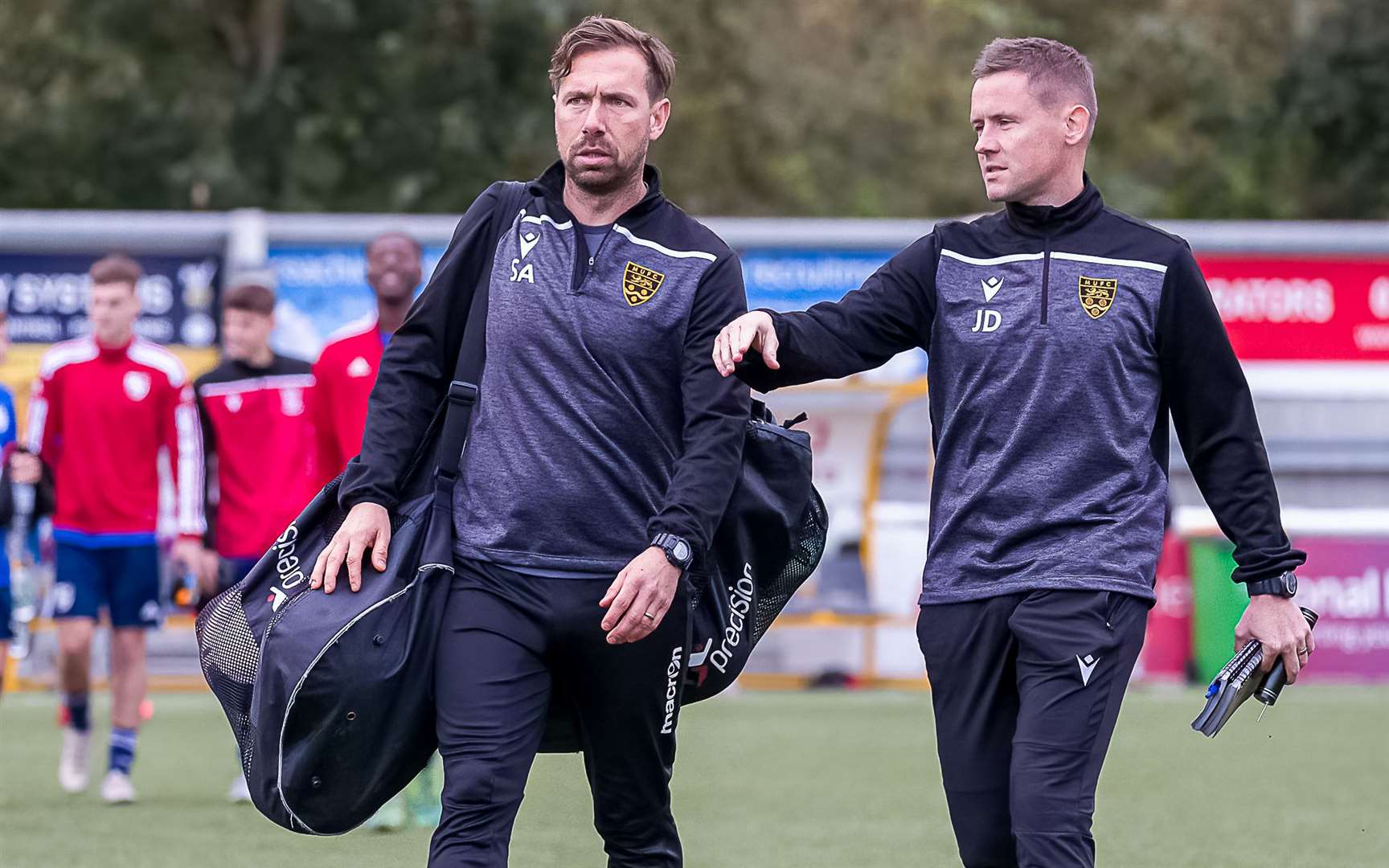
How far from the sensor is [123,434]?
9.91 meters

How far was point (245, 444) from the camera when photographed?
989 centimetres

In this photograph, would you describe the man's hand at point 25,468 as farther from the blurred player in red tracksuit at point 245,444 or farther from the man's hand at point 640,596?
the man's hand at point 640,596

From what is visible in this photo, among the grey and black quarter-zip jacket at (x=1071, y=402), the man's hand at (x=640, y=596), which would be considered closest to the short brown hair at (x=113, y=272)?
the grey and black quarter-zip jacket at (x=1071, y=402)

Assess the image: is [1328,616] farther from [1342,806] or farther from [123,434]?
[123,434]

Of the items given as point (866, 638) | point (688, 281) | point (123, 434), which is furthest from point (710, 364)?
point (866, 638)

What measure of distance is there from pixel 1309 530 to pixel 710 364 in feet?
39.9

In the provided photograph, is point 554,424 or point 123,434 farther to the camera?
point 123,434

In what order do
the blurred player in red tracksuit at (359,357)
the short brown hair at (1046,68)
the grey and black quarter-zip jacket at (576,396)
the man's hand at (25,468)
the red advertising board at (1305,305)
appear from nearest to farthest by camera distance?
1. the grey and black quarter-zip jacket at (576,396)
2. the short brown hair at (1046,68)
3. the blurred player in red tracksuit at (359,357)
4. the man's hand at (25,468)
5. the red advertising board at (1305,305)

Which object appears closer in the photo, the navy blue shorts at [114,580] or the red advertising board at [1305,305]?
the navy blue shorts at [114,580]

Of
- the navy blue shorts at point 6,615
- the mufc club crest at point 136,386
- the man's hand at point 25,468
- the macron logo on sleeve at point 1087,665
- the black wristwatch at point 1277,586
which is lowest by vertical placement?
the navy blue shorts at point 6,615

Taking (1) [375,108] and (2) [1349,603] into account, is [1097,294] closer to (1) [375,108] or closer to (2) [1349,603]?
(2) [1349,603]

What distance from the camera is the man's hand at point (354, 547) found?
475 cm

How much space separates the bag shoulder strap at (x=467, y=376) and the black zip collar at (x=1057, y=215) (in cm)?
117

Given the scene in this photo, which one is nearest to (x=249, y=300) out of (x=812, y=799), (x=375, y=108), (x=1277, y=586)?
(x=812, y=799)
